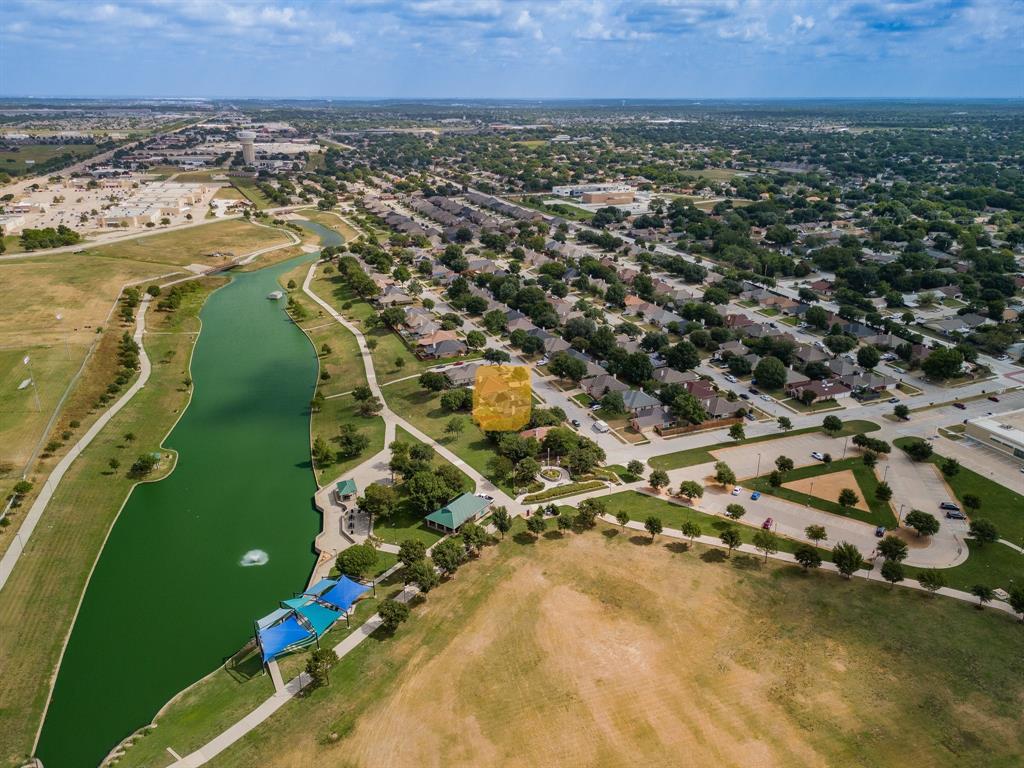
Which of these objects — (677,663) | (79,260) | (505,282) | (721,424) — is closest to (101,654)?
(677,663)

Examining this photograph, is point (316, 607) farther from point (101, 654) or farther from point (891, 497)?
point (891, 497)

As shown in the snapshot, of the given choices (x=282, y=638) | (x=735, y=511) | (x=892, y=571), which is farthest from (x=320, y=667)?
(x=892, y=571)

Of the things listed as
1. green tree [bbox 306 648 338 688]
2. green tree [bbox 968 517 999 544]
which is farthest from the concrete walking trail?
green tree [bbox 968 517 999 544]

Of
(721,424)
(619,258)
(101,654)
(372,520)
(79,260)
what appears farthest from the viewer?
(619,258)

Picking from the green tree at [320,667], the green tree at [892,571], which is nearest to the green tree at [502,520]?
the green tree at [320,667]

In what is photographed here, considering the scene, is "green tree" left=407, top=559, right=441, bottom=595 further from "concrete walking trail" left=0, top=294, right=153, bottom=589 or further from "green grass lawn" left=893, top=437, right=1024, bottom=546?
"green grass lawn" left=893, top=437, right=1024, bottom=546
